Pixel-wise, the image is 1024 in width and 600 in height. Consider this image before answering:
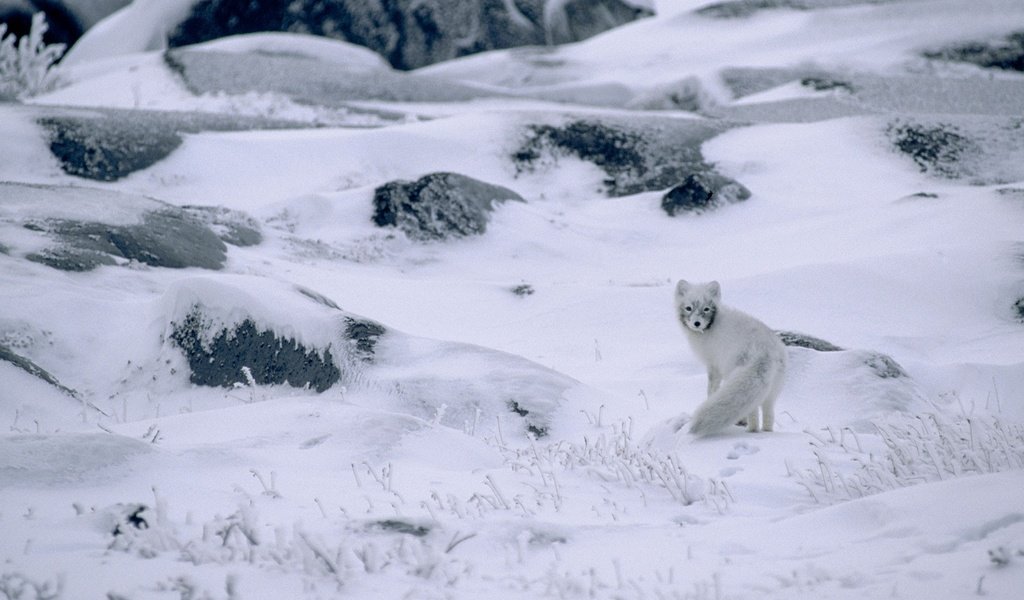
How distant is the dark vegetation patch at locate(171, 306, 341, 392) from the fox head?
265cm

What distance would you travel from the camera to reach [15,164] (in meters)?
13.7

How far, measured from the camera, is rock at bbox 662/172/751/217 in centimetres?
1459

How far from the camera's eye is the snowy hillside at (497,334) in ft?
11.5

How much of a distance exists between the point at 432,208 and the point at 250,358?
20.9ft

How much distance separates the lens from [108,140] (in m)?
14.6

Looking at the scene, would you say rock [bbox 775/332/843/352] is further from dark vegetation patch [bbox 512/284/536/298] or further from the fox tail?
dark vegetation patch [bbox 512/284/536/298]

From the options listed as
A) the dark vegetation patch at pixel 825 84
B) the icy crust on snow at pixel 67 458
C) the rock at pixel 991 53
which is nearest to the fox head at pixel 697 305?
the icy crust on snow at pixel 67 458

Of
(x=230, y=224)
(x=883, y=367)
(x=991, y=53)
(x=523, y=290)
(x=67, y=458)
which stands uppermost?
(x=67, y=458)

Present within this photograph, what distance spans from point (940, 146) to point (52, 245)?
13.7m

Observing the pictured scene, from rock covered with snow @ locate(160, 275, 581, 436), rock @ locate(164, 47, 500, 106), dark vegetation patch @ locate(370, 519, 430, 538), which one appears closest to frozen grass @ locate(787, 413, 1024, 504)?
dark vegetation patch @ locate(370, 519, 430, 538)

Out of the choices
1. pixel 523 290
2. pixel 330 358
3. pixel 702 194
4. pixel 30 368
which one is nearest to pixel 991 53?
pixel 702 194

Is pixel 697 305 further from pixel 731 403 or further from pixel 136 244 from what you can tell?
pixel 136 244

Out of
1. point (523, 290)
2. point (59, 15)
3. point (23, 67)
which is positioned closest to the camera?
point (523, 290)

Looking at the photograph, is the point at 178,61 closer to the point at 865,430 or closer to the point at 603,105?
the point at 603,105
